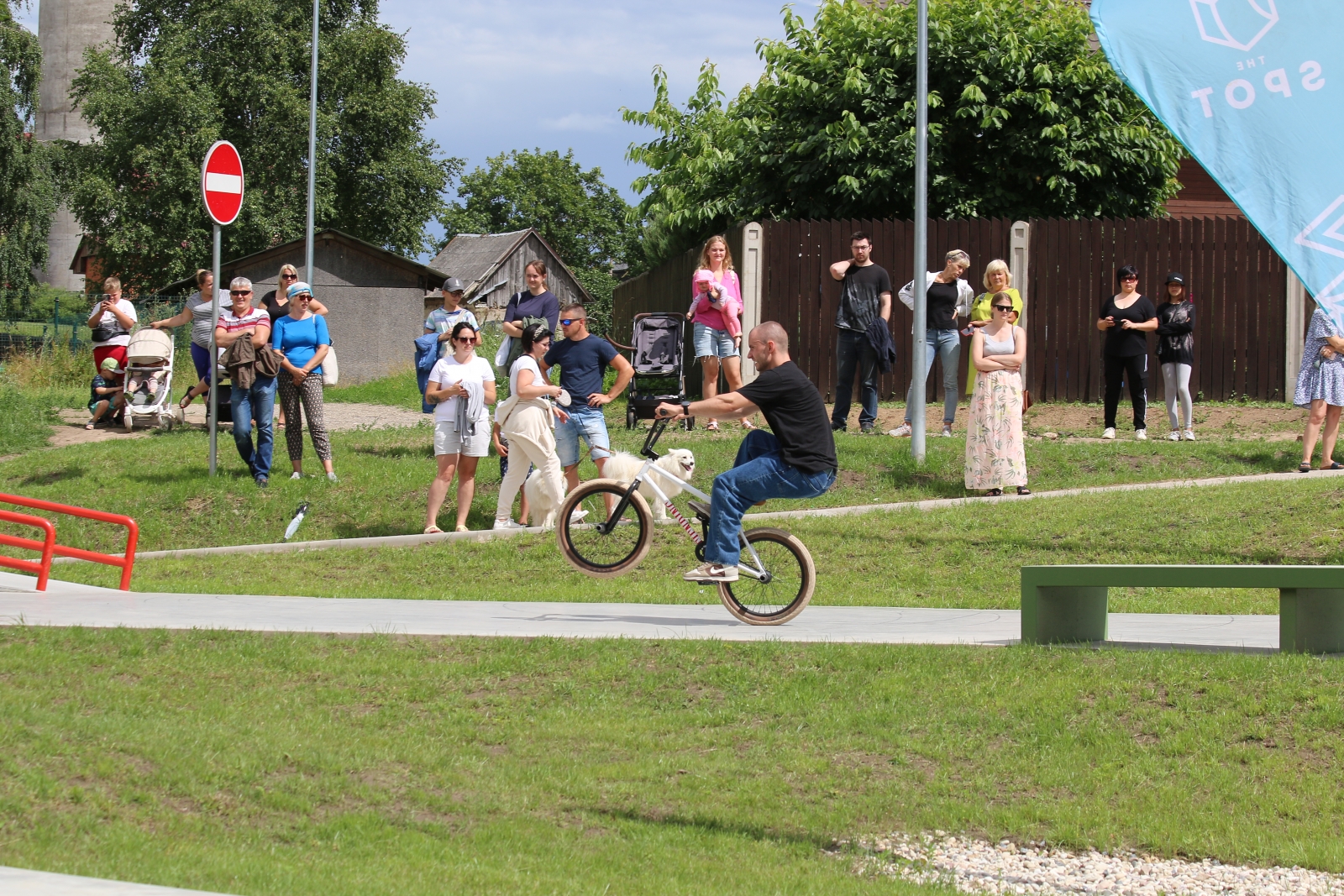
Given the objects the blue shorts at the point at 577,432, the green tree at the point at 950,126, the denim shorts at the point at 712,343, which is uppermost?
the green tree at the point at 950,126

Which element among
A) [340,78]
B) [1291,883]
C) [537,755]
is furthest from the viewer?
[340,78]

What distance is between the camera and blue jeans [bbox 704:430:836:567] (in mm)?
8570

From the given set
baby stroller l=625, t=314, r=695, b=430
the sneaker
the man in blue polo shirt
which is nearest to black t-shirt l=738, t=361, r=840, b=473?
the sneaker

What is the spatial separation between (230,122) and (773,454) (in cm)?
4915

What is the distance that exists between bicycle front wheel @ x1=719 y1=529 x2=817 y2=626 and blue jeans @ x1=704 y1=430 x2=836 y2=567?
6.7 inches

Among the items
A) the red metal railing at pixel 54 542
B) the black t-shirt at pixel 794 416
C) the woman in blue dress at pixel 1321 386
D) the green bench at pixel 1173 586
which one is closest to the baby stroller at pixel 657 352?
the woman in blue dress at pixel 1321 386

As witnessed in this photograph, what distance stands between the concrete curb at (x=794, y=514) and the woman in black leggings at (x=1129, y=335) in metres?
1.97

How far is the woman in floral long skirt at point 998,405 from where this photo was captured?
1303cm

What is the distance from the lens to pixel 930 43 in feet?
75.8

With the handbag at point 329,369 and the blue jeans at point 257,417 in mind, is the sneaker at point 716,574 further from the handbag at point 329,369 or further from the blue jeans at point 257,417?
the handbag at point 329,369

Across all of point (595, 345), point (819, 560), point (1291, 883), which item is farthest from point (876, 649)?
point (595, 345)

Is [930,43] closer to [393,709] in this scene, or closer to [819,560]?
[819,560]

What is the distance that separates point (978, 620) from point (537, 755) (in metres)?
3.79

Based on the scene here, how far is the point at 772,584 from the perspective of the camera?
8844 mm
